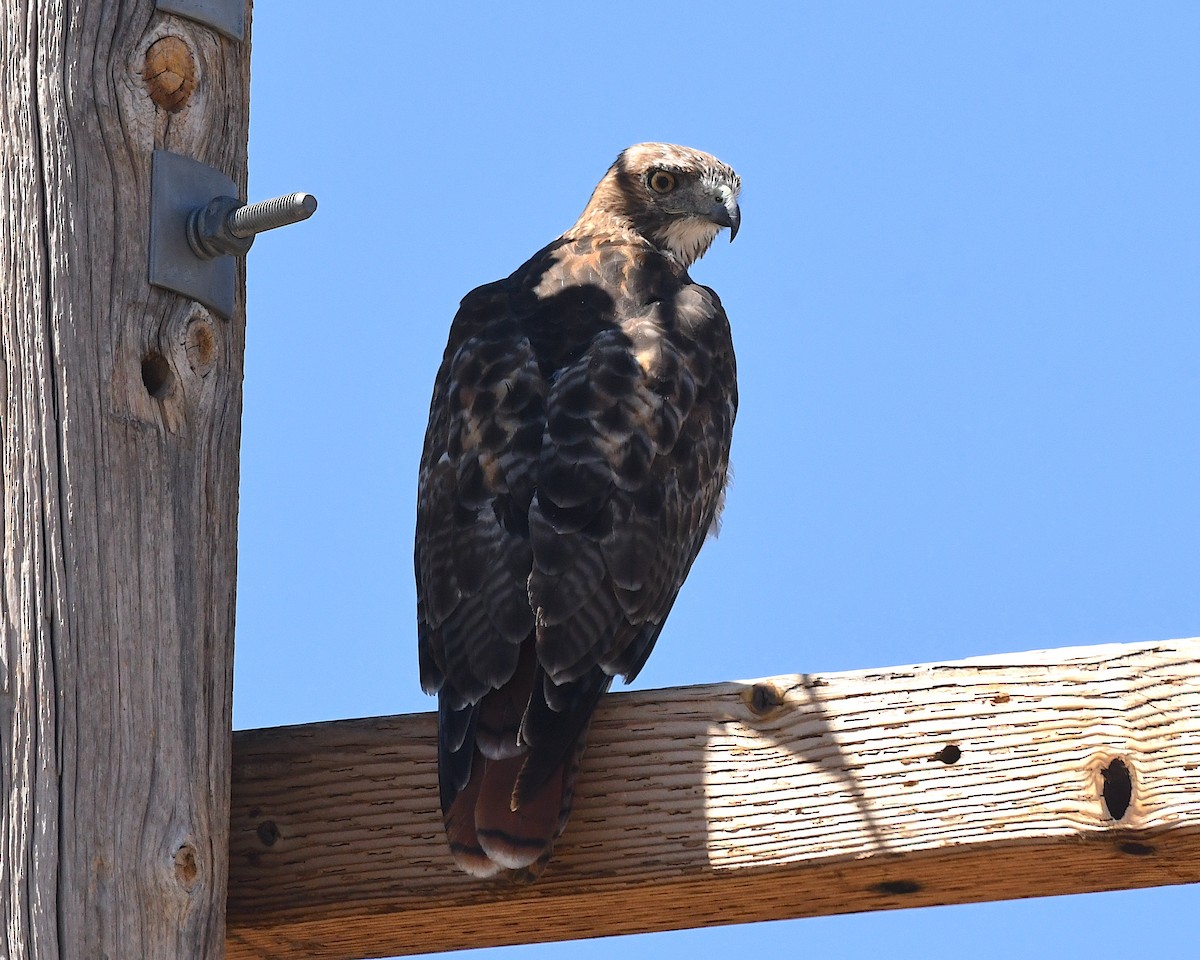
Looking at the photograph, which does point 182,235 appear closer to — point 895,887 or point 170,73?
point 170,73

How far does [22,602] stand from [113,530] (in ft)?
0.55

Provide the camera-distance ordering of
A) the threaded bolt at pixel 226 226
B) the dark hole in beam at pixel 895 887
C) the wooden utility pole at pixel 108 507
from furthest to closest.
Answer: the threaded bolt at pixel 226 226, the dark hole in beam at pixel 895 887, the wooden utility pole at pixel 108 507

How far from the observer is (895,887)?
2.63 meters

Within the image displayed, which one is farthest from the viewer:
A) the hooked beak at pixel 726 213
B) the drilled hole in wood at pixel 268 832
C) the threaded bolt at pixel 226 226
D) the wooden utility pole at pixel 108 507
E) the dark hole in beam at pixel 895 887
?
the hooked beak at pixel 726 213

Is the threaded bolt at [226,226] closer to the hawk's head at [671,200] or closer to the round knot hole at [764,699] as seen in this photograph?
the round knot hole at [764,699]

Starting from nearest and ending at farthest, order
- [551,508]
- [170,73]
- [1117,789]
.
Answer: [1117,789], [170,73], [551,508]

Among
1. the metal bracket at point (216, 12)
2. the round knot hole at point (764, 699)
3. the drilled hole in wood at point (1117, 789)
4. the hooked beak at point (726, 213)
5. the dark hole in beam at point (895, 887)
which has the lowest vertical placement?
the dark hole in beam at point (895, 887)

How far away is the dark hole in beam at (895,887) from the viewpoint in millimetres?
2619

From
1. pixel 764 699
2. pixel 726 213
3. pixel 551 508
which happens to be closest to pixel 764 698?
pixel 764 699

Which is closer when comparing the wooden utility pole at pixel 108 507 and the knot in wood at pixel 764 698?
the wooden utility pole at pixel 108 507

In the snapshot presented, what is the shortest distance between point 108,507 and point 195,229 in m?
0.49

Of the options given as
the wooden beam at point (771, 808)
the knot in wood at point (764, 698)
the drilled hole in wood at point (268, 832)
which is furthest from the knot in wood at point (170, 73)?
the knot in wood at point (764, 698)

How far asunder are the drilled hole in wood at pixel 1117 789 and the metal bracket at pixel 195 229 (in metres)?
1.44

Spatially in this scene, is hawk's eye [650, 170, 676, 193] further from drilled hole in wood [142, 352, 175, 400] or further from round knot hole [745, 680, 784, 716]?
round knot hole [745, 680, 784, 716]
